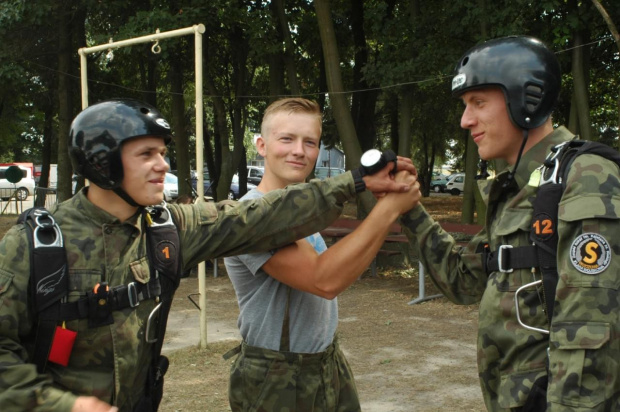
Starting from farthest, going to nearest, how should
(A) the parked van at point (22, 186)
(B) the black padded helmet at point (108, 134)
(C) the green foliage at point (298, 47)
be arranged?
(A) the parked van at point (22, 186) → (C) the green foliage at point (298, 47) → (B) the black padded helmet at point (108, 134)

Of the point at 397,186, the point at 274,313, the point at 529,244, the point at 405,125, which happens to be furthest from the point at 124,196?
the point at 405,125

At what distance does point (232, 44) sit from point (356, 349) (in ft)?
41.3

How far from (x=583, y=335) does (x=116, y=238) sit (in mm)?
1681

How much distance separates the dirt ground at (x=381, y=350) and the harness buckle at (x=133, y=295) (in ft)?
14.3

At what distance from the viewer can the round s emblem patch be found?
231cm

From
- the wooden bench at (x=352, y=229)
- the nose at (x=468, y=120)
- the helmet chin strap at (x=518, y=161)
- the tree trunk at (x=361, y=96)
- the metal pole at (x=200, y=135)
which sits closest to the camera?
the helmet chin strap at (x=518, y=161)

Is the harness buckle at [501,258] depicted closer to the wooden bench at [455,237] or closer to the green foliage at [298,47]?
the wooden bench at [455,237]

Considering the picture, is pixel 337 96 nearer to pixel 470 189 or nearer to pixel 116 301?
pixel 470 189

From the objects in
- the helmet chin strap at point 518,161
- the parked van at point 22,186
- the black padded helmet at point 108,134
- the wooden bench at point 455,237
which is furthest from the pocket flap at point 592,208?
the parked van at point 22,186

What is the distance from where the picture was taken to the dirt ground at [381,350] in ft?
22.9

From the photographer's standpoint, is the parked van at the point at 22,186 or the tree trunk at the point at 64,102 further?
the parked van at the point at 22,186

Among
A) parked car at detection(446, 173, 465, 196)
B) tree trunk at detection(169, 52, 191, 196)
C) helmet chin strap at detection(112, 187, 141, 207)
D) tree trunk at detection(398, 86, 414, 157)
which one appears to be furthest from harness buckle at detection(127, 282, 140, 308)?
parked car at detection(446, 173, 465, 196)

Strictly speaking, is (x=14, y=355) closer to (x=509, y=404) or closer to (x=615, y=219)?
(x=509, y=404)

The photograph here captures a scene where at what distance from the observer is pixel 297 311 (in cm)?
330
